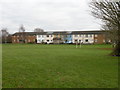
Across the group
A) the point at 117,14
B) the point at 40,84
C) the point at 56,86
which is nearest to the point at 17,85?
the point at 40,84

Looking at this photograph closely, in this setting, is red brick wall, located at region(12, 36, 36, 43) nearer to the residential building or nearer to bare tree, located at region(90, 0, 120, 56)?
the residential building

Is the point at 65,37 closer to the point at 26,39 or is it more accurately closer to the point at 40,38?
the point at 40,38

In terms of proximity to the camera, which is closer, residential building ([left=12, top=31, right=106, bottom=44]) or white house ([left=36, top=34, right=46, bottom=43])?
residential building ([left=12, top=31, right=106, bottom=44])

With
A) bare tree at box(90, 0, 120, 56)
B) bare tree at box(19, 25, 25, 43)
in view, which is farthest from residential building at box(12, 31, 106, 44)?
bare tree at box(90, 0, 120, 56)

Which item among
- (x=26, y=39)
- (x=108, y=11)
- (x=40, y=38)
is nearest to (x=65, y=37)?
(x=40, y=38)

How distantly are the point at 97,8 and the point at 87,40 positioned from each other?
227 ft

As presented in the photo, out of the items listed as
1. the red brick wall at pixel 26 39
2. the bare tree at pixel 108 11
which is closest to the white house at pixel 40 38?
the red brick wall at pixel 26 39

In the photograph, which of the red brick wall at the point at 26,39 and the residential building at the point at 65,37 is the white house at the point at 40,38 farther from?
the red brick wall at the point at 26,39

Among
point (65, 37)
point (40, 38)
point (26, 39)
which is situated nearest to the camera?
point (65, 37)

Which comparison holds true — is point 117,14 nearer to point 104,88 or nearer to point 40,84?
point 104,88

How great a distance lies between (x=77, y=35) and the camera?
8594cm

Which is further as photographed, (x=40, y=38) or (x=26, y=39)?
(x=26, y=39)

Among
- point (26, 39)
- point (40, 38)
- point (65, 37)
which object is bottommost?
point (26, 39)

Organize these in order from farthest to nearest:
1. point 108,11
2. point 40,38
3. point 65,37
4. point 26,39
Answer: point 26,39 → point 40,38 → point 65,37 → point 108,11
